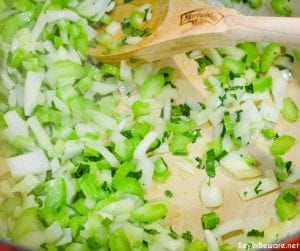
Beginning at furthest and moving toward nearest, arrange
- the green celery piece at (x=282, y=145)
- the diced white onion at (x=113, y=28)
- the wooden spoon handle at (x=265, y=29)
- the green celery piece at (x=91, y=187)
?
the diced white onion at (x=113, y=28)
the green celery piece at (x=282, y=145)
the green celery piece at (x=91, y=187)
the wooden spoon handle at (x=265, y=29)

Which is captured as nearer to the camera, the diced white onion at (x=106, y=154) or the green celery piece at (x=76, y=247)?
the green celery piece at (x=76, y=247)

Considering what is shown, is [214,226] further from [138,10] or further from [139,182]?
[138,10]

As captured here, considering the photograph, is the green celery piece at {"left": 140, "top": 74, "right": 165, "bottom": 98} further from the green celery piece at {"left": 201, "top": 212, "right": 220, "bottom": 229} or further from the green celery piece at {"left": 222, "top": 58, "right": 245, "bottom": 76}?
the green celery piece at {"left": 201, "top": 212, "right": 220, "bottom": 229}

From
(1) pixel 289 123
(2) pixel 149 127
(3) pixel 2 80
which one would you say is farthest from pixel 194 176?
(3) pixel 2 80

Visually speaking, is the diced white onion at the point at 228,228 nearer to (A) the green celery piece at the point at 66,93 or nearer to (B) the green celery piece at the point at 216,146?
(B) the green celery piece at the point at 216,146

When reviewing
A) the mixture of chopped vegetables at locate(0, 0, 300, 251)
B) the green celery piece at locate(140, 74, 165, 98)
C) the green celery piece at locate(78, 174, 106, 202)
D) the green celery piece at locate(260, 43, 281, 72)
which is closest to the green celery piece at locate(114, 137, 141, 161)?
the mixture of chopped vegetables at locate(0, 0, 300, 251)

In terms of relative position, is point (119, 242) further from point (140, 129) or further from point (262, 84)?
point (262, 84)

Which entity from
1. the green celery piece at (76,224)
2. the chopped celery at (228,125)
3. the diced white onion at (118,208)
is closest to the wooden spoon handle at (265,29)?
the chopped celery at (228,125)
